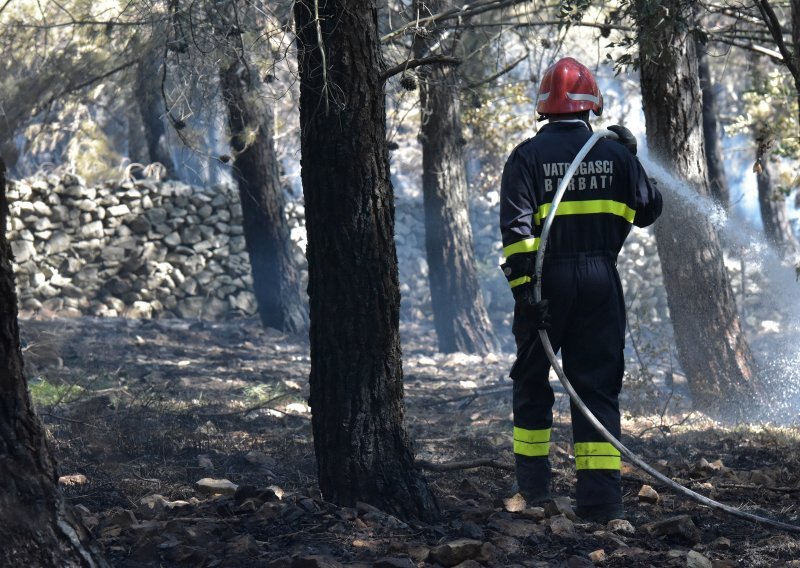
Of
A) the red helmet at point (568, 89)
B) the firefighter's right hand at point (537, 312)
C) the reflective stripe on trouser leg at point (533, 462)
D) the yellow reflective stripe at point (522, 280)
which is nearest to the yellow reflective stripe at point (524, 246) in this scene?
the yellow reflective stripe at point (522, 280)

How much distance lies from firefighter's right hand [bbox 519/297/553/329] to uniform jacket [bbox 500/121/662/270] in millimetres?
125

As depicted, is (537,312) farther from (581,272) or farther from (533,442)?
(533,442)

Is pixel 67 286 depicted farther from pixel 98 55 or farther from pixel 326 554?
pixel 326 554

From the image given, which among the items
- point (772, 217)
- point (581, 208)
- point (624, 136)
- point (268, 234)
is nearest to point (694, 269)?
point (624, 136)

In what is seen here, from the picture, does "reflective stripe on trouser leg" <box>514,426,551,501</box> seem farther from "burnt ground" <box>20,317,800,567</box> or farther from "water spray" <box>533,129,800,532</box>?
"water spray" <box>533,129,800,532</box>

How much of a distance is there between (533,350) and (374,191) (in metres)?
1.08

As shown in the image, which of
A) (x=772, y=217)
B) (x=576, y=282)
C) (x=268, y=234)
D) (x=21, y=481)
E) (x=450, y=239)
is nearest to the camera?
(x=21, y=481)

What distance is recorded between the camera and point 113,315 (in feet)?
48.3

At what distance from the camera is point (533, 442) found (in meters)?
4.68

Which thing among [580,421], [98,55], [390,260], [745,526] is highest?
[98,55]

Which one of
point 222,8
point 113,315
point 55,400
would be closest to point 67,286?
point 113,315

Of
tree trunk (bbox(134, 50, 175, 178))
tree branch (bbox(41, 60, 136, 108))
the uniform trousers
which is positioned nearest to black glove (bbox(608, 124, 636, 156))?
the uniform trousers

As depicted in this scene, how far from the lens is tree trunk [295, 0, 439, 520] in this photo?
4.25 m

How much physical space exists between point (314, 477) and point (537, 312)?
179 centimetres
